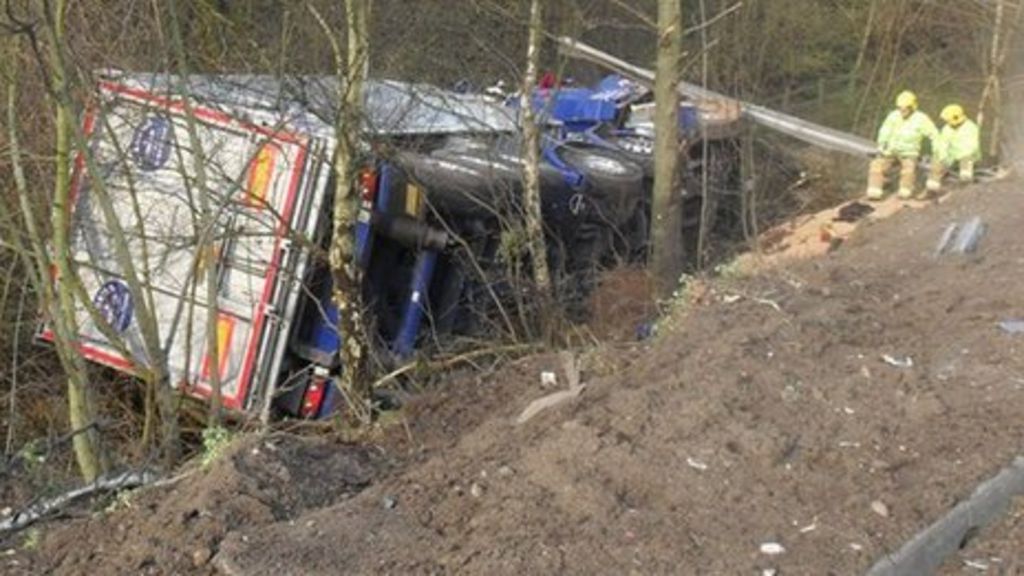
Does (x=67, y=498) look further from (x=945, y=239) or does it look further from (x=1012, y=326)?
(x=945, y=239)

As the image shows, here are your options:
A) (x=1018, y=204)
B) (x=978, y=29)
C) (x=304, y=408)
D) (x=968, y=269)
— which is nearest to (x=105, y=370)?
(x=304, y=408)

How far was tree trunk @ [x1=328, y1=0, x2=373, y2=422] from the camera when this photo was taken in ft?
20.8

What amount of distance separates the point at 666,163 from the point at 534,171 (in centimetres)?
130

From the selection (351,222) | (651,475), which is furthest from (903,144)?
(651,475)

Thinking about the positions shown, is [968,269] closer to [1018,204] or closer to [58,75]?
[1018,204]

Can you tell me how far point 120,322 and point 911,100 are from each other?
8.01m

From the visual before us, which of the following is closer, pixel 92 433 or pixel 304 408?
pixel 92 433

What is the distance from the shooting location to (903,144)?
12727mm

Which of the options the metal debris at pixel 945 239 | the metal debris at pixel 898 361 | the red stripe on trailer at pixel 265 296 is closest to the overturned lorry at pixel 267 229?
the red stripe on trailer at pixel 265 296

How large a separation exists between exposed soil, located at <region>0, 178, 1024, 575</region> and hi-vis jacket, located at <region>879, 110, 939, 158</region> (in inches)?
261

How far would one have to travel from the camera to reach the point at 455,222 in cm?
871

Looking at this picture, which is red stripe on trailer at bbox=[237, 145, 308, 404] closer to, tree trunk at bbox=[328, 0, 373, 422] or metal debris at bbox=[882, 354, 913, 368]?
tree trunk at bbox=[328, 0, 373, 422]

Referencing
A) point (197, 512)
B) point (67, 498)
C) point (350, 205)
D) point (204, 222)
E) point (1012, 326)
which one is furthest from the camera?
point (204, 222)

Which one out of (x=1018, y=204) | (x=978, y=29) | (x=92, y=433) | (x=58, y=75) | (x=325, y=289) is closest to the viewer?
(x=58, y=75)
